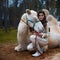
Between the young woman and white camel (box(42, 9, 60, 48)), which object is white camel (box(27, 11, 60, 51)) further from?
the young woman

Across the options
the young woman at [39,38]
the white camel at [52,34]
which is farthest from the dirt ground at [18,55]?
the white camel at [52,34]

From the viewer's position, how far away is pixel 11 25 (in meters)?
9.77

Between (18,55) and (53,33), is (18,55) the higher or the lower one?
the lower one

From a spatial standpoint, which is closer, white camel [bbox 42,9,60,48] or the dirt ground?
the dirt ground

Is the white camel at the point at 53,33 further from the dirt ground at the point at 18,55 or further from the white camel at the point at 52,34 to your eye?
the dirt ground at the point at 18,55

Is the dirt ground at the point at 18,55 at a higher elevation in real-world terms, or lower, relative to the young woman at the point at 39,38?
lower

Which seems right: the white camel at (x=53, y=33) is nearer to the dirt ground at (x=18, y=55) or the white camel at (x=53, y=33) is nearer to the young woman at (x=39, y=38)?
the dirt ground at (x=18, y=55)

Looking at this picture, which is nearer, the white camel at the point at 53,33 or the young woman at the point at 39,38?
the young woman at the point at 39,38

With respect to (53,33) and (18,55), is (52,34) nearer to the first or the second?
(53,33)

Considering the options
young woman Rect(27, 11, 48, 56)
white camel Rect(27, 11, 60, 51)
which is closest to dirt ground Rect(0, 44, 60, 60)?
young woman Rect(27, 11, 48, 56)

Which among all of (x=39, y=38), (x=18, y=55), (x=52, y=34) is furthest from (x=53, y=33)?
(x=18, y=55)

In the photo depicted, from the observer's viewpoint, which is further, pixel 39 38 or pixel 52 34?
pixel 52 34

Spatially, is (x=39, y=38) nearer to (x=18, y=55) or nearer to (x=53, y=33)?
(x=18, y=55)

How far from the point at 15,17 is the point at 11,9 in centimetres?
53
